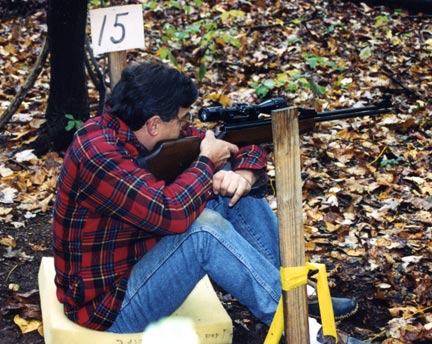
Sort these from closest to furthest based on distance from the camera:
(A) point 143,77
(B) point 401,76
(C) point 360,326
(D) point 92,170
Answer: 1. (D) point 92,170
2. (A) point 143,77
3. (C) point 360,326
4. (B) point 401,76

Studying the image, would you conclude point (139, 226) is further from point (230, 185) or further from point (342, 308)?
point (342, 308)

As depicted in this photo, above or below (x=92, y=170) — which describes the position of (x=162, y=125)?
above

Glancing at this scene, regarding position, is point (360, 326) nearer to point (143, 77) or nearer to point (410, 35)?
point (143, 77)

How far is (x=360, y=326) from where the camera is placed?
A: 11.5 feet

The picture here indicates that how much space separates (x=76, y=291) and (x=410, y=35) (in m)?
6.03

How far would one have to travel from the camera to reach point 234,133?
119 inches

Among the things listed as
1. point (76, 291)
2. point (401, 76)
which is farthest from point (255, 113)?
point (401, 76)

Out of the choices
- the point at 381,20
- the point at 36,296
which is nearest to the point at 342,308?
the point at 36,296

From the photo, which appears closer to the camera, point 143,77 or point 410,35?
point 143,77

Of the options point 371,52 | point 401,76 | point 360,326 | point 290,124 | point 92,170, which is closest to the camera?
point 290,124

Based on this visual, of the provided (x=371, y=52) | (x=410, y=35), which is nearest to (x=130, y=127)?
(x=371, y=52)

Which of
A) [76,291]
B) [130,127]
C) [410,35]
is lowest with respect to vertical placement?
[76,291]

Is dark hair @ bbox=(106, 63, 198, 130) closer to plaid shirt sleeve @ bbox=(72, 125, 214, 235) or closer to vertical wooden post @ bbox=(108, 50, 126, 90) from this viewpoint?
plaid shirt sleeve @ bbox=(72, 125, 214, 235)

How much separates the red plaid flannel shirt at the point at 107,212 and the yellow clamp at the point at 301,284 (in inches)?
19.0
